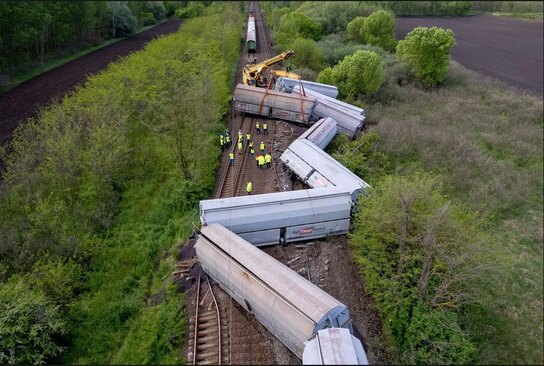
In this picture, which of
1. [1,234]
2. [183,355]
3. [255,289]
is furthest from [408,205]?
[1,234]

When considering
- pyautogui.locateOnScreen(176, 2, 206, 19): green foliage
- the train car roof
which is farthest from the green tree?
pyautogui.locateOnScreen(176, 2, 206, 19): green foliage

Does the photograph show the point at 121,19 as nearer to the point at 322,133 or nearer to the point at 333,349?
Result: the point at 322,133

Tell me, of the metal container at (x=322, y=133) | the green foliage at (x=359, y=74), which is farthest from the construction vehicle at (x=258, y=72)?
the metal container at (x=322, y=133)

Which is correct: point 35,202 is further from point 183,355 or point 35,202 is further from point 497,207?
point 497,207

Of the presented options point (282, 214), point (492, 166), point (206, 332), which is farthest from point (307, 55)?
point (206, 332)

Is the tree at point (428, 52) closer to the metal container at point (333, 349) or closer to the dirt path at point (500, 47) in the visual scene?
the dirt path at point (500, 47)

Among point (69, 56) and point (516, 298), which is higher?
point (69, 56)
